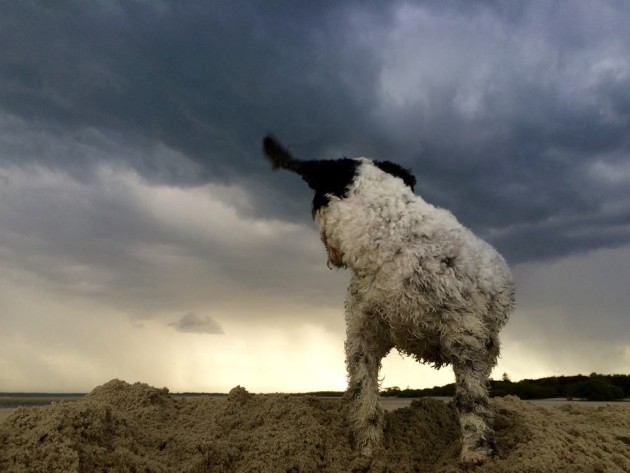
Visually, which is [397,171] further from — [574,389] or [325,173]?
[574,389]

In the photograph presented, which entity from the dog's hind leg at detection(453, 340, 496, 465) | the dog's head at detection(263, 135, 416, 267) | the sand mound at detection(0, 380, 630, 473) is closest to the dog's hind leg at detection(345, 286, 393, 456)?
the sand mound at detection(0, 380, 630, 473)

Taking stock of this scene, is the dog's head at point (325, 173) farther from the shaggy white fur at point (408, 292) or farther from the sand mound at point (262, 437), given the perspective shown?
the sand mound at point (262, 437)

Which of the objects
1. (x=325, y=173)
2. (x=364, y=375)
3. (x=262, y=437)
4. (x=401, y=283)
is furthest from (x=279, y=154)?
(x=262, y=437)

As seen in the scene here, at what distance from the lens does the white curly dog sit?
616 centimetres

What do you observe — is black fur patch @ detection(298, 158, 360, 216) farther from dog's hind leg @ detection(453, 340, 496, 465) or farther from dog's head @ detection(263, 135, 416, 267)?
dog's hind leg @ detection(453, 340, 496, 465)

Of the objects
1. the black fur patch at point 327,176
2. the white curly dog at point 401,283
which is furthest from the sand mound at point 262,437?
the black fur patch at point 327,176

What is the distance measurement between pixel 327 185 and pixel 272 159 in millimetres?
778

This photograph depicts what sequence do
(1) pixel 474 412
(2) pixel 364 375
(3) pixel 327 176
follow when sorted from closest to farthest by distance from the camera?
(1) pixel 474 412 → (3) pixel 327 176 → (2) pixel 364 375

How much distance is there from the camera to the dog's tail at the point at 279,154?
22.5 feet

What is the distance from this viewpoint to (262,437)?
682cm

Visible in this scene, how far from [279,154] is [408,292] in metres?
2.30

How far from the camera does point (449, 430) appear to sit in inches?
299

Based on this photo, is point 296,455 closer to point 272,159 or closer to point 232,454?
point 232,454

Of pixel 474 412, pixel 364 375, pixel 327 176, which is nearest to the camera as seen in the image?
pixel 474 412
